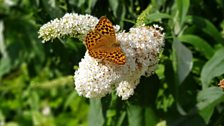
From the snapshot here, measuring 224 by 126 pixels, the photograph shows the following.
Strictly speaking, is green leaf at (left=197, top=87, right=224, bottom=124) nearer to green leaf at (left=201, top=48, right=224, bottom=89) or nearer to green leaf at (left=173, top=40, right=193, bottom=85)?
green leaf at (left=201, top=48, right=224, bottom=89)

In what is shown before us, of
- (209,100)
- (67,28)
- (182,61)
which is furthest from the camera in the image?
(209,100)

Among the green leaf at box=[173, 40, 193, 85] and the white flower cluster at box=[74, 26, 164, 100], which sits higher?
the green leaf at box=[173, 40, 193, 85]

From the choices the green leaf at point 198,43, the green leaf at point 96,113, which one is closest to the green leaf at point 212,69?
the green leaf at point 198,43

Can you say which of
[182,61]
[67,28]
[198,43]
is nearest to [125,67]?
[67,28]

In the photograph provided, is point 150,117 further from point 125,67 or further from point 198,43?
point 125,67

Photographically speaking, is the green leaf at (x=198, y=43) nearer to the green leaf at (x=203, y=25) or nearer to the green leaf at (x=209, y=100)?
the green leaf at (x=203, y=25)

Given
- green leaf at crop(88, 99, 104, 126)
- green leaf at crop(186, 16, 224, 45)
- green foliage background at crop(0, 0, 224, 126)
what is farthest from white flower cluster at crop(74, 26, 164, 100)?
green leaf at crop(186, 16, 224, 45)
